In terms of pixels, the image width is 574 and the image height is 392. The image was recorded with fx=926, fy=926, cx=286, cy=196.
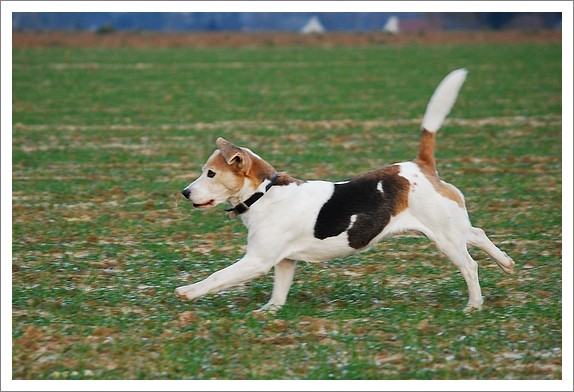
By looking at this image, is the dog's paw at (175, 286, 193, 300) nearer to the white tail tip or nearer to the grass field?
the grass field

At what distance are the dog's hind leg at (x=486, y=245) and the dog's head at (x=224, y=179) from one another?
177 cm

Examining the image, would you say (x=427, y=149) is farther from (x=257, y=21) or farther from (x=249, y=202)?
(x=257, y=21)

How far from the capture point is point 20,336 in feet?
22.3

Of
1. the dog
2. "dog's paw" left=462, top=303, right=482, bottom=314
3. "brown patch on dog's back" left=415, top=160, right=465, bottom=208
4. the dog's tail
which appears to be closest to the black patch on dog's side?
the dog

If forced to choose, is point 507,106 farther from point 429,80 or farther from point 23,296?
point 23,296

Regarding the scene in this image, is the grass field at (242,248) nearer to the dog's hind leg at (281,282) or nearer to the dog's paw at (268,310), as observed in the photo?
the dog's paw at (268,310)

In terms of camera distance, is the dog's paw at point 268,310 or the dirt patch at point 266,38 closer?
the dog's paw at point 268,310

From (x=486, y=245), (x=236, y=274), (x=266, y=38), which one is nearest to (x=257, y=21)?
(x=266, y=38)

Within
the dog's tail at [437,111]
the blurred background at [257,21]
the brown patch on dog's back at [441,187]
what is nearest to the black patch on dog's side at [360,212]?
the brown patch on dog's back at [441,187]

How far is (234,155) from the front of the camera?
707 cm

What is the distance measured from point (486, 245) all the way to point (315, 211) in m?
1.47

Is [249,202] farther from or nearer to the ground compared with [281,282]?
farther from the ground

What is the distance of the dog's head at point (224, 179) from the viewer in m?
7.16

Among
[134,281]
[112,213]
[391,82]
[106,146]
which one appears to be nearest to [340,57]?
[391,82]
